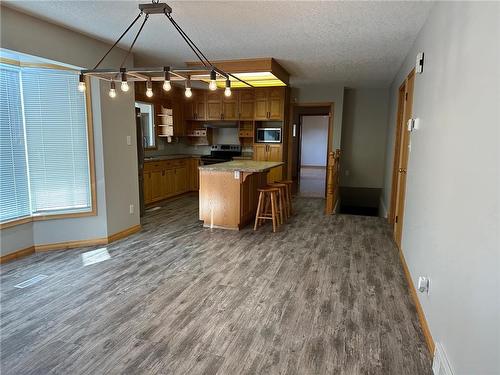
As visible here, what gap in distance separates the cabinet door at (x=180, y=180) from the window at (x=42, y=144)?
10.7 feet

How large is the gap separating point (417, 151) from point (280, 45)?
7.07 feet

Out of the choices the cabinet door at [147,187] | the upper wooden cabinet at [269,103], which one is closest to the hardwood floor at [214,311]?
the cabinet door at [147,187]

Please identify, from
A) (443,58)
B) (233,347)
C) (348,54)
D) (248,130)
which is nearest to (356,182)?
(248,130)

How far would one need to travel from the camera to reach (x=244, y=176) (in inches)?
180

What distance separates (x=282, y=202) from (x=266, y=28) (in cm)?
264

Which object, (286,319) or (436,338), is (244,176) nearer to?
(286,319)

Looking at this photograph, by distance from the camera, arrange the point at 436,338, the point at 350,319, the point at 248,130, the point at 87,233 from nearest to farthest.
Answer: the point at 436,338
the point at 350,319
the point at 87,233
the point at 248,130

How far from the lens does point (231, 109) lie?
292 inches

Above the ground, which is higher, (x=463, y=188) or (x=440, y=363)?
(x=463, y=188)

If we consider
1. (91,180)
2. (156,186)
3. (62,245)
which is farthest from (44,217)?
(156,186)

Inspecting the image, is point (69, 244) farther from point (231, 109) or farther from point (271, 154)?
point (231, 109)

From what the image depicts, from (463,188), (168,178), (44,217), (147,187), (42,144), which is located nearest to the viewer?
(463,188)

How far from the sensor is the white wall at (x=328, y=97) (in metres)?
6.95

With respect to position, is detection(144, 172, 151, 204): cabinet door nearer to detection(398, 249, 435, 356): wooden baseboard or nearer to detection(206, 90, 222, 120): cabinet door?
detection(206, 90, 222, 120): cabinet door
